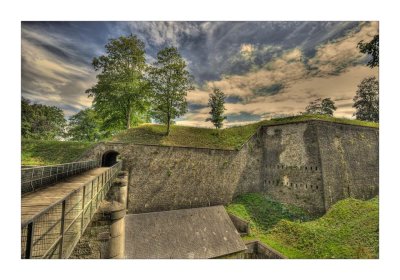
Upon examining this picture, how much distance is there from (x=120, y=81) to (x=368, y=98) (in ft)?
106

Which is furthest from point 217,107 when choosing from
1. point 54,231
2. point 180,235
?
point 54,231

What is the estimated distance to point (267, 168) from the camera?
21078mm

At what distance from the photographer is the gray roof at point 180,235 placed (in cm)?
1206

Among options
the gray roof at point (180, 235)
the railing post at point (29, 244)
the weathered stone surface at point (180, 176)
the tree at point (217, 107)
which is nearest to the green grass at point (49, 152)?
the weathered stone surface at point (180, 176)

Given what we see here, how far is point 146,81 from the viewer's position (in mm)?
21547

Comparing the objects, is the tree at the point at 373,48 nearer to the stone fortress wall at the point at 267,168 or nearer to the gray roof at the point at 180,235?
the stone fortress wall at the point at 267,168

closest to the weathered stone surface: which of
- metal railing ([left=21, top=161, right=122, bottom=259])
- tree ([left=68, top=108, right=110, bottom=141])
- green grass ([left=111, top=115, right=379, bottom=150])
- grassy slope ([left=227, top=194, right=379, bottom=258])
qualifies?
green grass ([left=111, top=115, right=379, bottom=150])

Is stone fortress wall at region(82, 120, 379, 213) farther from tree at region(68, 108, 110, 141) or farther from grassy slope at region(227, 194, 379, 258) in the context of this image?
tree at region(68, 108, 110, 141)

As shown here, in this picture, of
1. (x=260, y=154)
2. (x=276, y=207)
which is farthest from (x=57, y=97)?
(x=276, y=207)

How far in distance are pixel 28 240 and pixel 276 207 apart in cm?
1920

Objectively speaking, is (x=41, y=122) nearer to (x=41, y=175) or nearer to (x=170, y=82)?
(x=170, y=82)

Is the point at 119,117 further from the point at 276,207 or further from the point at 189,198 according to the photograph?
Answer: the point at 276,207

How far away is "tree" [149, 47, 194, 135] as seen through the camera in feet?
64.7

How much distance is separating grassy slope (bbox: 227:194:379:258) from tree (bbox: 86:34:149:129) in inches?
580
